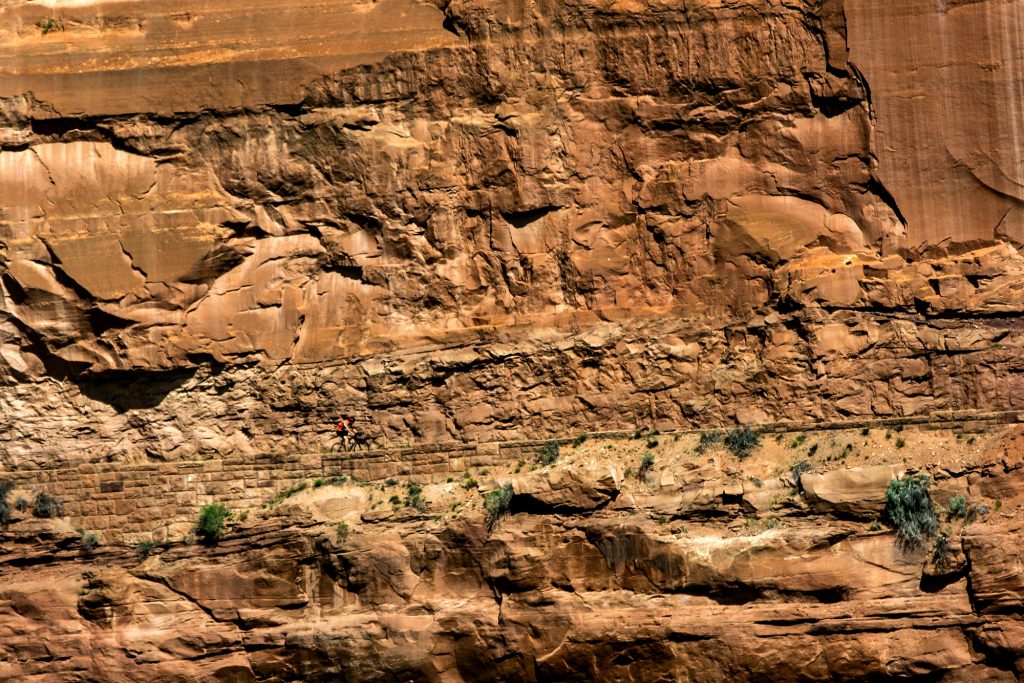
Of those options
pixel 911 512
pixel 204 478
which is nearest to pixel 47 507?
pixel 204 478

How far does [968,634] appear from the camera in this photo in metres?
19.5

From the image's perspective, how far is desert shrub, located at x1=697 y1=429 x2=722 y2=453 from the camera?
21.4 metres

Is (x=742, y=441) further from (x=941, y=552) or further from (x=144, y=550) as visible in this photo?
(x=144, y=550)

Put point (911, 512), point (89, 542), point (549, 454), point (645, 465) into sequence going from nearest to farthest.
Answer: point (911, 512) < point (645, 465) < point (89, 542) < point (549, 454)

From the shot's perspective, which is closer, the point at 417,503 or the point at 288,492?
the point at 417,503

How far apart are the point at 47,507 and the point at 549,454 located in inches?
246

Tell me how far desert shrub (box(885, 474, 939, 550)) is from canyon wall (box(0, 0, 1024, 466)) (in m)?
2.34

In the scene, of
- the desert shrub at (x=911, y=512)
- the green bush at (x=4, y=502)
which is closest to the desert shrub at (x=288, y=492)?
the green bush at (x=4, y=502)

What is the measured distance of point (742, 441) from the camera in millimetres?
21203

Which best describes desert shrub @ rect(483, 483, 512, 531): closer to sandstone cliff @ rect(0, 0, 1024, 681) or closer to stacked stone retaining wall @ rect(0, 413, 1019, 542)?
sandstone cliff @ rect(0, 0, 1024, 681)

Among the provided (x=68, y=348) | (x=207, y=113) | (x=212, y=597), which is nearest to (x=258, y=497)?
(x=212, y=597)

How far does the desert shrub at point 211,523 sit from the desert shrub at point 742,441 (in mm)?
6213

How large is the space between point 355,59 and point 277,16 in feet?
4.06

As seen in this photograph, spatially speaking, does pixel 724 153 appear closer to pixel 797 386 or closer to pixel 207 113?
pixel 797 386
